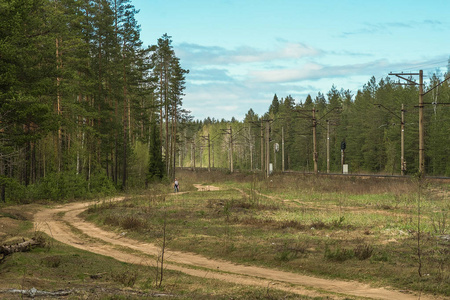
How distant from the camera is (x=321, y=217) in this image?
21.8 meters

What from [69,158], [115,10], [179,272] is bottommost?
[179,272]

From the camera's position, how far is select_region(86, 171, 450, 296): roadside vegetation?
1250cm

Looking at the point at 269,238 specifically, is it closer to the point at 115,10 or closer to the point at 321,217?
the point at 321,217

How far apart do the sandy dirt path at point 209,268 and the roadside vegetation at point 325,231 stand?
57cm

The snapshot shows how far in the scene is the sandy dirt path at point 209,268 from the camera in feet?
35.7

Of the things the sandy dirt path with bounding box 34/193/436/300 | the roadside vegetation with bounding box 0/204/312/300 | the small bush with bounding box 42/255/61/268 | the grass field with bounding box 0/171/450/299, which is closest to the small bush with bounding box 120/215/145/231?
the grass field with bounding box 0/171/450/299

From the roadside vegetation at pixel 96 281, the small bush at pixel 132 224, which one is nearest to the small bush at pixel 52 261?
the roadside vegetation at pixel 96 281

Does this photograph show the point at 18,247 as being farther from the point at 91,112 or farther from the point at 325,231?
the point at 91,112

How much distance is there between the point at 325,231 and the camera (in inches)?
713

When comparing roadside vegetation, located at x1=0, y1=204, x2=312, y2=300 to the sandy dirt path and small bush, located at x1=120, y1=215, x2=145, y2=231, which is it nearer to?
the sandy dirt path

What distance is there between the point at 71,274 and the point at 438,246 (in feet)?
37.2

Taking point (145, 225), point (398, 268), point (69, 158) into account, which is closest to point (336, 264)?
point (398, 268)

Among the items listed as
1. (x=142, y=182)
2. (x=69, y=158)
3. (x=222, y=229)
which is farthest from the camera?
(x=142, y=182)

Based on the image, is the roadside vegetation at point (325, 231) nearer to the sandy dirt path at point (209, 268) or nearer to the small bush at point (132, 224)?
the small bush at point (132, 224)
